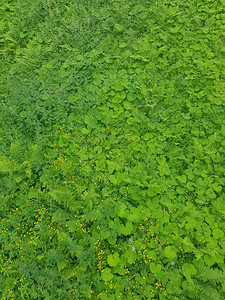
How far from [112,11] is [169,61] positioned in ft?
6.89

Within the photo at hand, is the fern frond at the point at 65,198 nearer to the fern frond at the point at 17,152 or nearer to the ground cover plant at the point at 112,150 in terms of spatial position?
the ground cover plant at the point at 112,150

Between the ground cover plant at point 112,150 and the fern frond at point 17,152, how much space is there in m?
0.03

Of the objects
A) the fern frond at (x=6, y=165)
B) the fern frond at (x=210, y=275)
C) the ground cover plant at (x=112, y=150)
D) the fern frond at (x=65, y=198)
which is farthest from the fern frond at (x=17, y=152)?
the fern frond at (x=210, y=275)

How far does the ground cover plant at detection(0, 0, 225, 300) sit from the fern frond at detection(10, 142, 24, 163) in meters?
0.03

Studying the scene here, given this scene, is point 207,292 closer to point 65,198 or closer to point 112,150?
point 65,198

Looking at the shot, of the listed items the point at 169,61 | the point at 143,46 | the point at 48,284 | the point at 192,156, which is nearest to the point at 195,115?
the point at 192,156

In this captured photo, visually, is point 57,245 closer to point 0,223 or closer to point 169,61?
point 0,223

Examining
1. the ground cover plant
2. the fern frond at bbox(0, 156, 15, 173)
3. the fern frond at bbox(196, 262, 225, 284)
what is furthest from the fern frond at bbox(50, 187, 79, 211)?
the fern frond at bbox(196, 262, 225, 284)

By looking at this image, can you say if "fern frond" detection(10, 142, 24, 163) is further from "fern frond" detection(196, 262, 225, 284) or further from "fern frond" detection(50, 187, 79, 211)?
"fern frond" detection(196, 262, 225, 284)

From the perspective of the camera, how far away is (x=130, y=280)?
10.6 ft

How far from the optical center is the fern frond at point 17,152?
4.09 metres

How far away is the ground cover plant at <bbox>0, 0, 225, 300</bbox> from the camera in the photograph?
3.25m

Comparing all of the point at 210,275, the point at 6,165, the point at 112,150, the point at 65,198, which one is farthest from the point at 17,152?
the point at 210,275

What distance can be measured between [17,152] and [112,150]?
1.77 m
